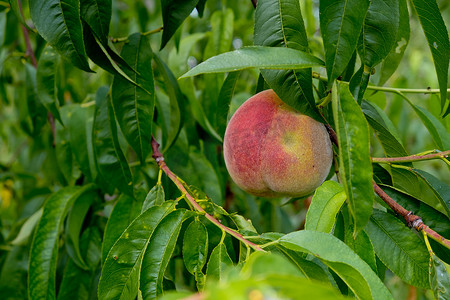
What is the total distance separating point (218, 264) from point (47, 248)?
1.64 feet

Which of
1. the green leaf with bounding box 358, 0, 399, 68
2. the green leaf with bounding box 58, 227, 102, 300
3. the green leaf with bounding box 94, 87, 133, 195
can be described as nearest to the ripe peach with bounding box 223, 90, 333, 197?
the green leaf with bounding box 358, 0, 399, 68

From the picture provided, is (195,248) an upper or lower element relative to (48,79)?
lower

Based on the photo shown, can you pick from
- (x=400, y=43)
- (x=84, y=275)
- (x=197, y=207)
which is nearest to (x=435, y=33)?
(x=400, y=43)

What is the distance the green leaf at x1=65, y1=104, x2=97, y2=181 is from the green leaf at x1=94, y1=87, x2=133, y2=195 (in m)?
0.11

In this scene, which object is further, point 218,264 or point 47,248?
point 47,248

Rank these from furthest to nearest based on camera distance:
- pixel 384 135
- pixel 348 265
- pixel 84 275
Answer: pixel 84 275, pixel 384 135, pixel 348 265

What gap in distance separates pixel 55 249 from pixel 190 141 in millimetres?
457

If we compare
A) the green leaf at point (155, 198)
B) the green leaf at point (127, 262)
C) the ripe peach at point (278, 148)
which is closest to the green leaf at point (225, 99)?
the ripe peach at point (278, 148)

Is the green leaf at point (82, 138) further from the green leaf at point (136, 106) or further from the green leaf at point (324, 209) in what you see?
the green leaf at point (324, 209)

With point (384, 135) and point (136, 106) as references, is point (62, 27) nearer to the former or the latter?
point (136, 106)

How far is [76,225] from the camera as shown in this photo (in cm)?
110

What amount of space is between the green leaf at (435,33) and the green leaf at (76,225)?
827 millimetres

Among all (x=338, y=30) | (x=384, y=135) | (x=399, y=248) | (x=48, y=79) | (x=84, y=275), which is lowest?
(x=84, y=275)

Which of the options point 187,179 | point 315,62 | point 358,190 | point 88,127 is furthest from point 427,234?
point 88,127
